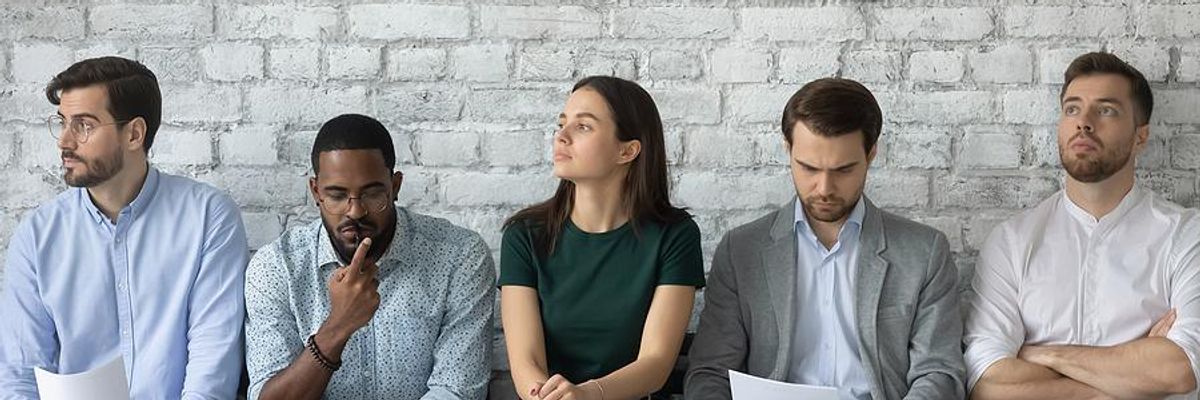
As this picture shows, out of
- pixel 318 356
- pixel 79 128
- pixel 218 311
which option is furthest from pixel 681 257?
pixel 79 128

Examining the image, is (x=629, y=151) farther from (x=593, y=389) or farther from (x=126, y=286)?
(x=126, y=286)

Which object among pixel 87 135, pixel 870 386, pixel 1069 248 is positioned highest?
pixel 87 135

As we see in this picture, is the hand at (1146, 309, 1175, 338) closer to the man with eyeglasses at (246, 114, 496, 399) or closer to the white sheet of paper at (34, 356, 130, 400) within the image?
the man with eyeglasses at (246, 114, 496, 399)

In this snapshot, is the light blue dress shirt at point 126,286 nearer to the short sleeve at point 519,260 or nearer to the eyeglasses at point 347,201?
the eyeglasses at point 347,201

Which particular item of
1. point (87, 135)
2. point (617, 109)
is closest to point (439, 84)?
point (617, 109)

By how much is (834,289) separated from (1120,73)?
0.80 meters

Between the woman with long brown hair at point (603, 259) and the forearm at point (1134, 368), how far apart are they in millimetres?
809

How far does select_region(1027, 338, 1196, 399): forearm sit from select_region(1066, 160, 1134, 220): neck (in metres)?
0.32

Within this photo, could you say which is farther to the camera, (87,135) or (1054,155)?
(1054,155)

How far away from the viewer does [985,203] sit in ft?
11.4

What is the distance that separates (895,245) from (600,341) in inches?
25.6

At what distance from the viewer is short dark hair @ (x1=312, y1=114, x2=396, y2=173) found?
3021 millimetres

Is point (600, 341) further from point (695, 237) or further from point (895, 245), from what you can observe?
point (895, 245)

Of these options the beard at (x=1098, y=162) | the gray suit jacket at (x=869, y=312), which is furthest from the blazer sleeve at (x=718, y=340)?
the beard at (x=1098, y=162)
